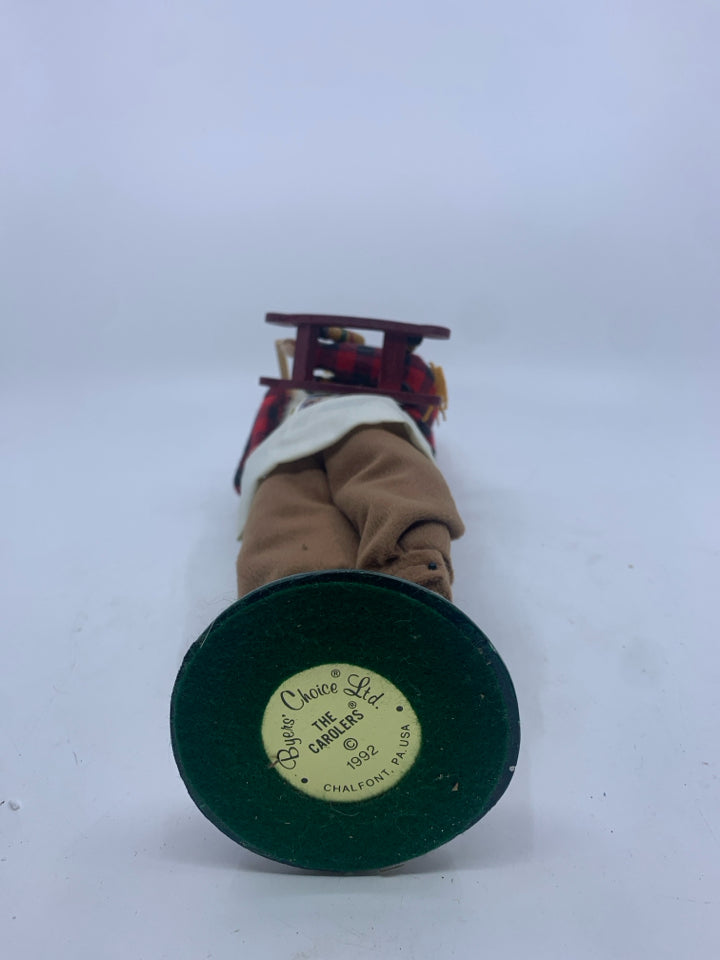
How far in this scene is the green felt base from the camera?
2.06 ft

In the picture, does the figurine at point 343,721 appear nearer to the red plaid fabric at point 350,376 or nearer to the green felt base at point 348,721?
the green felt base at point 348,721

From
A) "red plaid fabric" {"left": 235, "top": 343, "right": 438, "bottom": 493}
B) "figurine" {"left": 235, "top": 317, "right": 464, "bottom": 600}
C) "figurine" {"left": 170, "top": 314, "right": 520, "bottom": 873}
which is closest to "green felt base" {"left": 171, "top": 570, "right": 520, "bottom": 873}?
"figurine" {"left": 170, "top": 314, "right": 520, "bottom": 873}

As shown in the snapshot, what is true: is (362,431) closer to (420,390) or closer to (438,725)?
(420,390)

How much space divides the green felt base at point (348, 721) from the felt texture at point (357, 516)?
0.18 m

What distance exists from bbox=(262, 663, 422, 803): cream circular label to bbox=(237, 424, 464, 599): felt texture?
7.2 inches

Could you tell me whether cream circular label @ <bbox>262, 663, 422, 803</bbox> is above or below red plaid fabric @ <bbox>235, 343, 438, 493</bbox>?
below

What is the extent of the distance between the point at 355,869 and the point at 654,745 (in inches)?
15.9

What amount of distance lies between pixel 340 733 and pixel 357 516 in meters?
0.35

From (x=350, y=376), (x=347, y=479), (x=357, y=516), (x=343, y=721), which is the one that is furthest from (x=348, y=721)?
(x=350, y=376)

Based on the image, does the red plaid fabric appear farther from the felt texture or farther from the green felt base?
the green felt base

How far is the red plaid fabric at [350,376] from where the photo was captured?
53.9 inches

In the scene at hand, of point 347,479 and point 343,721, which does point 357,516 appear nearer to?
point 347,479

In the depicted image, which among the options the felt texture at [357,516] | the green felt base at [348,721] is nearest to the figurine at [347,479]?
the felt texture at [357,516]

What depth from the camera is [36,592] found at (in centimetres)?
116
